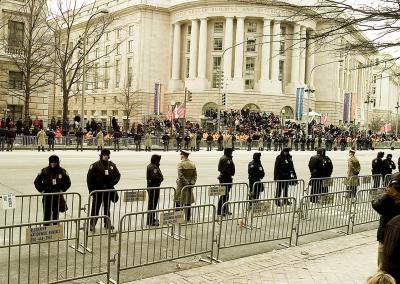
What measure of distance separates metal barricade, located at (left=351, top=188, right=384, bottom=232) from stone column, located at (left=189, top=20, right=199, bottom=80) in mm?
61884

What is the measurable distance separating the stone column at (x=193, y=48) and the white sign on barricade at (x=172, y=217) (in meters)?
65.3

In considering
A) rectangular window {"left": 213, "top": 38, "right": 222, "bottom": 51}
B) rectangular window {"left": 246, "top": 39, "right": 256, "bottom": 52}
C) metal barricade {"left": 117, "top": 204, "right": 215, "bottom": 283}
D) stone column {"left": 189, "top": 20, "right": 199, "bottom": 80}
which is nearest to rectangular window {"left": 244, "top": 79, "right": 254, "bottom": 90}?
rectangular window {"left": 246, "top": 39, "right": 256, "bottom": 52}

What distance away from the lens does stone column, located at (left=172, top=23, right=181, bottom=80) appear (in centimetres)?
7456

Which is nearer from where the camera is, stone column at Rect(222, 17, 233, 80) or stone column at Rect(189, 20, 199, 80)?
stone column at Rect(222, 17, 233, 80)

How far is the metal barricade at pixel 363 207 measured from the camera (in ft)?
34.4

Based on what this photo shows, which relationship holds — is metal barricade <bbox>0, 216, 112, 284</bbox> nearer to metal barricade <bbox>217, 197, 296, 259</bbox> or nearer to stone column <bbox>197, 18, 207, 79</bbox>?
metal barricade <bbox>217, 197, 296, 259</bbox>

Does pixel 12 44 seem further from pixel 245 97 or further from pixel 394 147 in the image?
pixel 394 147

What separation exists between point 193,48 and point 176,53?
358 cm

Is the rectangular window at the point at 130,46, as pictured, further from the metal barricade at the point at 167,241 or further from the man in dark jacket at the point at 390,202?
the man in dark jacket at the point at 390,202

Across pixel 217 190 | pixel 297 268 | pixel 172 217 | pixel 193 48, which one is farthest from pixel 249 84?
pixel 172 217

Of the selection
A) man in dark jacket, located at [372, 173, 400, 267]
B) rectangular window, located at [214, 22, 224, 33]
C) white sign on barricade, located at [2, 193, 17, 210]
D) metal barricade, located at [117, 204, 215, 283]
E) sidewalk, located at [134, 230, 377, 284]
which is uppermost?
rectangular window, located at [214, 22, 224, 33]

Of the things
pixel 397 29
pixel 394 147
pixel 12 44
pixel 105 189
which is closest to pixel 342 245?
pixel 397 29

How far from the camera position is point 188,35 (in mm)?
75000

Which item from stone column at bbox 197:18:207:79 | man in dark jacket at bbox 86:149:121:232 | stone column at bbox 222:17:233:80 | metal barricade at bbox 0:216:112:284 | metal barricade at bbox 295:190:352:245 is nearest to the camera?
metal barricade at bbox 0:216:112:284
